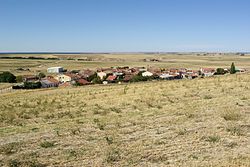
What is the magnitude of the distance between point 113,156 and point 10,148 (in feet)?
9.83

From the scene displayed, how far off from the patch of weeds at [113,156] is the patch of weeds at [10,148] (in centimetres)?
258

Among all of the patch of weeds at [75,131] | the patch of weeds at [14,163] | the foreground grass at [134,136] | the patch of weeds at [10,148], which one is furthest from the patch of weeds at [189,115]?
the patch of weeds at [14,163]

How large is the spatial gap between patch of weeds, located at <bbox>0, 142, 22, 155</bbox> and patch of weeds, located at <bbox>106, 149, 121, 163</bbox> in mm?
2584

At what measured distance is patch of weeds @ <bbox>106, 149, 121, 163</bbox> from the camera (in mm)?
8328

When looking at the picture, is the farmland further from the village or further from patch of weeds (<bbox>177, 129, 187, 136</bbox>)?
the village

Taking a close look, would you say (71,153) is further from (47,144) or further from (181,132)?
(181,132)

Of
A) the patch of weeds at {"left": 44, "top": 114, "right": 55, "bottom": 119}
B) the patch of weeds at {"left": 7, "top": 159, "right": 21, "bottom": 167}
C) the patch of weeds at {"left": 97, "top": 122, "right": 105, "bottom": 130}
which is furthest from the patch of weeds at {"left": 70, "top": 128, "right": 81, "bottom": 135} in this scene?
the patch of weeds at {"left": 44, "top": 114, "right": 55, "bottom": 119}

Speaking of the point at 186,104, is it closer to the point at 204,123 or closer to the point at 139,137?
the point at 204,123

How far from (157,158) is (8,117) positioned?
898 centimetres

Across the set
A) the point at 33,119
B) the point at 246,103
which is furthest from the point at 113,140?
the point at 246,103

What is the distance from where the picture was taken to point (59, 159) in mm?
8547

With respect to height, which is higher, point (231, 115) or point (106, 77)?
point (231, 115)

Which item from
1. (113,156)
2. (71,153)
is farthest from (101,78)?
(113,156)

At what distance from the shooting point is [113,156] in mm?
8609
